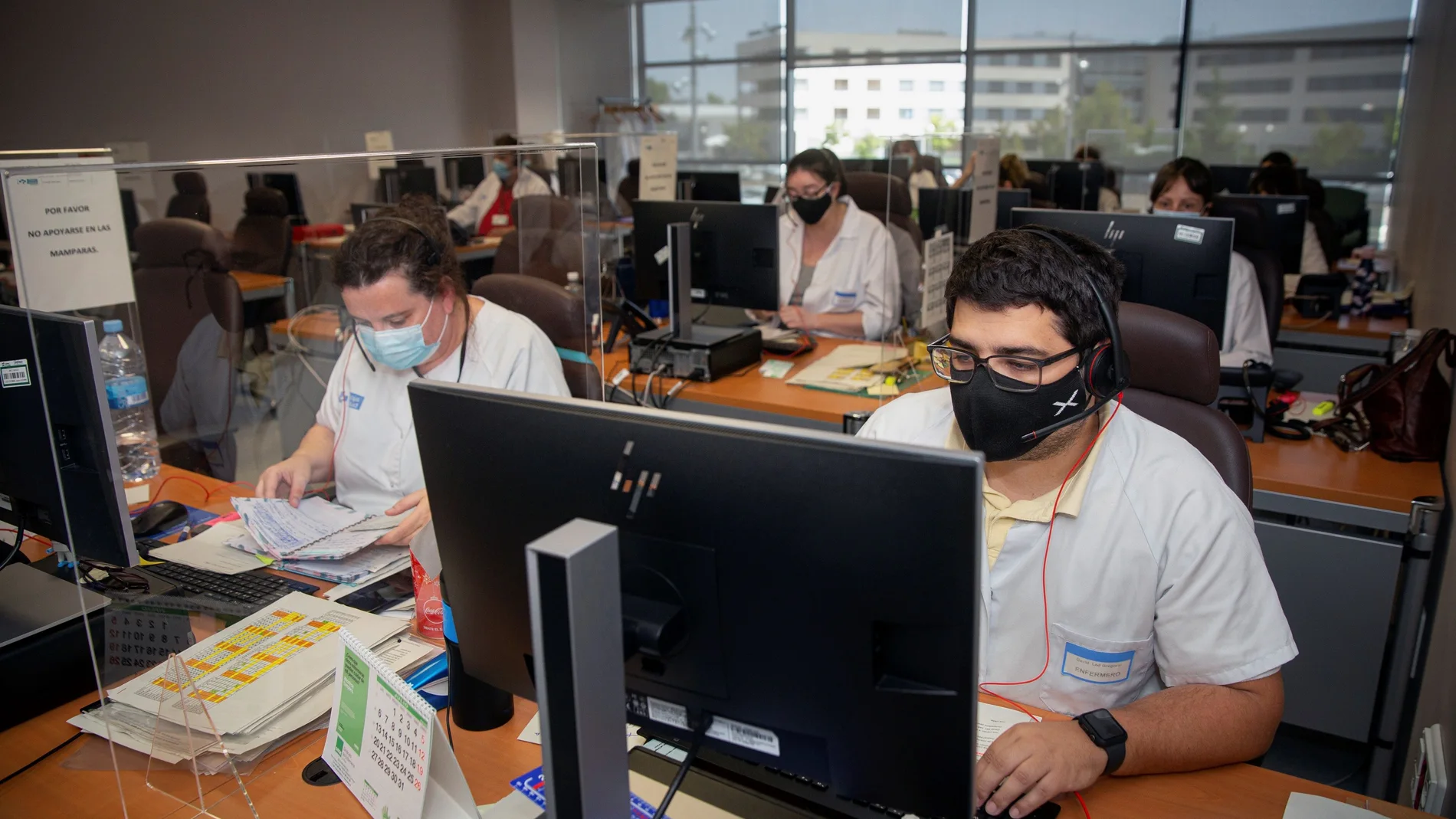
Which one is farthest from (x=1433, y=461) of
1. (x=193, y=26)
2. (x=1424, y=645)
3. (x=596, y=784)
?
(x=193, y=26)

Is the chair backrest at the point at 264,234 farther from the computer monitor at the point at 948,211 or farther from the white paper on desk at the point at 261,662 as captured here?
the computer monitor at the point at 948,211

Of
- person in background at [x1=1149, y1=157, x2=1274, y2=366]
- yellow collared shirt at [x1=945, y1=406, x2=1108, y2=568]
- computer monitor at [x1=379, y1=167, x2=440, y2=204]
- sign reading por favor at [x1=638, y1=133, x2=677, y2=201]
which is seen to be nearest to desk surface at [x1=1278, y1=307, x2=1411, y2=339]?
person in background at [x1=1149, y1=157, x2=1274, y2=366]

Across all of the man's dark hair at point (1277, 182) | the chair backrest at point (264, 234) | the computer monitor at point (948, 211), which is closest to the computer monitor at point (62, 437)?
the chair backrest at point (264, 234)

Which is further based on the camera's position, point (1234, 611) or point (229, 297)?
point (229, 297)

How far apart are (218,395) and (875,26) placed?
306 inches

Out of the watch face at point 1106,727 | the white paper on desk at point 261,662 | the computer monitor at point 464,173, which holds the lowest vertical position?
the white paper on desk at point 261,662

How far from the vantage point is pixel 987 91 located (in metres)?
8.34

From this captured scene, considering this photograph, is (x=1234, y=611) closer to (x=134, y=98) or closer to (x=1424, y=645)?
(x=1424, y=645)

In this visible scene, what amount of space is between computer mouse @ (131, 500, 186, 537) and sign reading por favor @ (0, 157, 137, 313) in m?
0.43

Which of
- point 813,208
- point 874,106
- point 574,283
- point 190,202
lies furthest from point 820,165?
point 874,106

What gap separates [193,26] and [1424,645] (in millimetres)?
7576

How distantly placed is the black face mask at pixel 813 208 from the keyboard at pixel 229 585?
240 cm

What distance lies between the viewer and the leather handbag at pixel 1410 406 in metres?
2.21

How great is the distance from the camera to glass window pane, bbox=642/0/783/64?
9.23 metres
